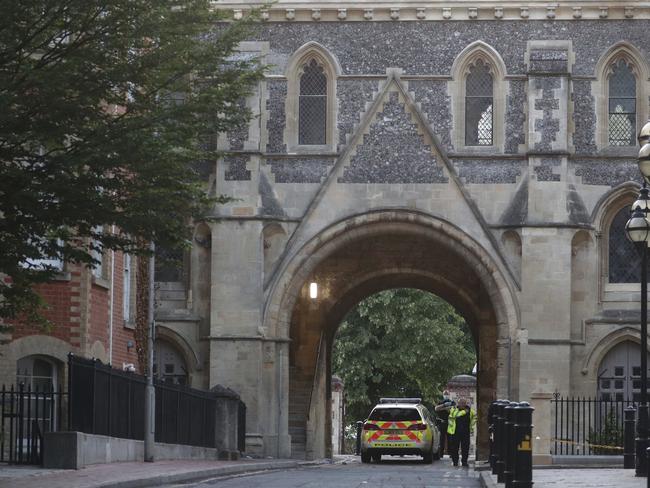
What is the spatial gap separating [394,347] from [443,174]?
2491 centimetres

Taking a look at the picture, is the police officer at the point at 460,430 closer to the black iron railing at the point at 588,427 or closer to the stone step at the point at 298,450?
the black iron railing at the point at 588,427

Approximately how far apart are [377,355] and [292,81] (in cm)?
2523

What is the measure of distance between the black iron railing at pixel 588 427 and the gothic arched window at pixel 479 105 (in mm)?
7075

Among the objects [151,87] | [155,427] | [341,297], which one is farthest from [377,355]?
[151,87]

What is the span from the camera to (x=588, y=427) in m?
40.1

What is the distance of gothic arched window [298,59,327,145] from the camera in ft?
137

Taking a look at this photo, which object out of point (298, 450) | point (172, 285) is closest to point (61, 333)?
point (172, 285)

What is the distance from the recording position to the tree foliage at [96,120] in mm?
19156

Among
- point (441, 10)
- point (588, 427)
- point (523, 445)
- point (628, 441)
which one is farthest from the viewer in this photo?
point (441, 10)

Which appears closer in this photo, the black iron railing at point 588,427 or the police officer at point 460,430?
the police officer at point 460,430

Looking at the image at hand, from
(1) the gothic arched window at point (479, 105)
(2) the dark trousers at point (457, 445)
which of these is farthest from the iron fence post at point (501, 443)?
(1) the gothic arched window at point (479, 105)

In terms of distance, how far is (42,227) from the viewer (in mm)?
20078

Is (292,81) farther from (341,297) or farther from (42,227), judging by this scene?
(42,227)

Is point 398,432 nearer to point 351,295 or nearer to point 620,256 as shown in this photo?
point 620,256
